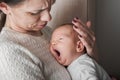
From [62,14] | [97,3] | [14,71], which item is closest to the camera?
[14,71]

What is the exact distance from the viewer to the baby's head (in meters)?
1.19

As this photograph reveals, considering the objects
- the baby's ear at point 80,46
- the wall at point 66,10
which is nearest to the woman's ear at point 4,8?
the baby's ear at point 80,46

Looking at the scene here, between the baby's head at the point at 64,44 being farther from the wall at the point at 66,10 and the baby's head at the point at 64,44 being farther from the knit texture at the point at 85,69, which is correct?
the wall at the point at 66,10

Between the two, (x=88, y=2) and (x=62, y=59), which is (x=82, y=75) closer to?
(x=62, y=59)

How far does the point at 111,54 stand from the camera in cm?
201

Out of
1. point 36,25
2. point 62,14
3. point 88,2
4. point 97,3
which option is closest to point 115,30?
point 97,3

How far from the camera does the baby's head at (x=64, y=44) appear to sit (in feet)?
3.91

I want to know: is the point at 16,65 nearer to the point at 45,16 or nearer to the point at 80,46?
the point at 45,16

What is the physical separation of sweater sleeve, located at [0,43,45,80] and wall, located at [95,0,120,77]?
3.37ft

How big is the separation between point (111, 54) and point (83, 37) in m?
0.85

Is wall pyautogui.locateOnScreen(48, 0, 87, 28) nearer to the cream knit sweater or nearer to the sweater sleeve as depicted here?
the cream knit sweater

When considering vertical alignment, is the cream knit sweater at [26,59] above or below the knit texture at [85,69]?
above

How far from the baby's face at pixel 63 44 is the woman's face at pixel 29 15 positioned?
0.37ft

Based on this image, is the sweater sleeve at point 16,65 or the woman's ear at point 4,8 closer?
the sweater sleeve at point 16,65
